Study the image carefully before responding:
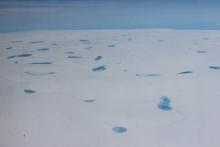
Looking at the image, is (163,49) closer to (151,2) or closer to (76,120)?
(76,120)

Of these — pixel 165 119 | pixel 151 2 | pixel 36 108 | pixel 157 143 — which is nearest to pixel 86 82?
pixel 36 108

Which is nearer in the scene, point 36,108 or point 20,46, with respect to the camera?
point 36,108

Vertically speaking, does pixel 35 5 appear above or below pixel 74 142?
above

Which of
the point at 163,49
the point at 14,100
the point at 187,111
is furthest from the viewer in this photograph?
the point at 163,49

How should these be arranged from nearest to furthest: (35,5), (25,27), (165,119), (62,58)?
(165,119) → (62,58) → (25,27) → (35,5)

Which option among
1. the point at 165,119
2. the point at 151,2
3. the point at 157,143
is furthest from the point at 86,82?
the point at 151,2

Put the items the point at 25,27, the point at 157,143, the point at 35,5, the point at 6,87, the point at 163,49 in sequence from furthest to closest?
1. the point at 35,5
2. the point at 25,27
3. the point at 163,49
4. the point at 6,87
5. the point at 157,143

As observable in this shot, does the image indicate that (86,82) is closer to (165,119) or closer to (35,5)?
(165,119)
